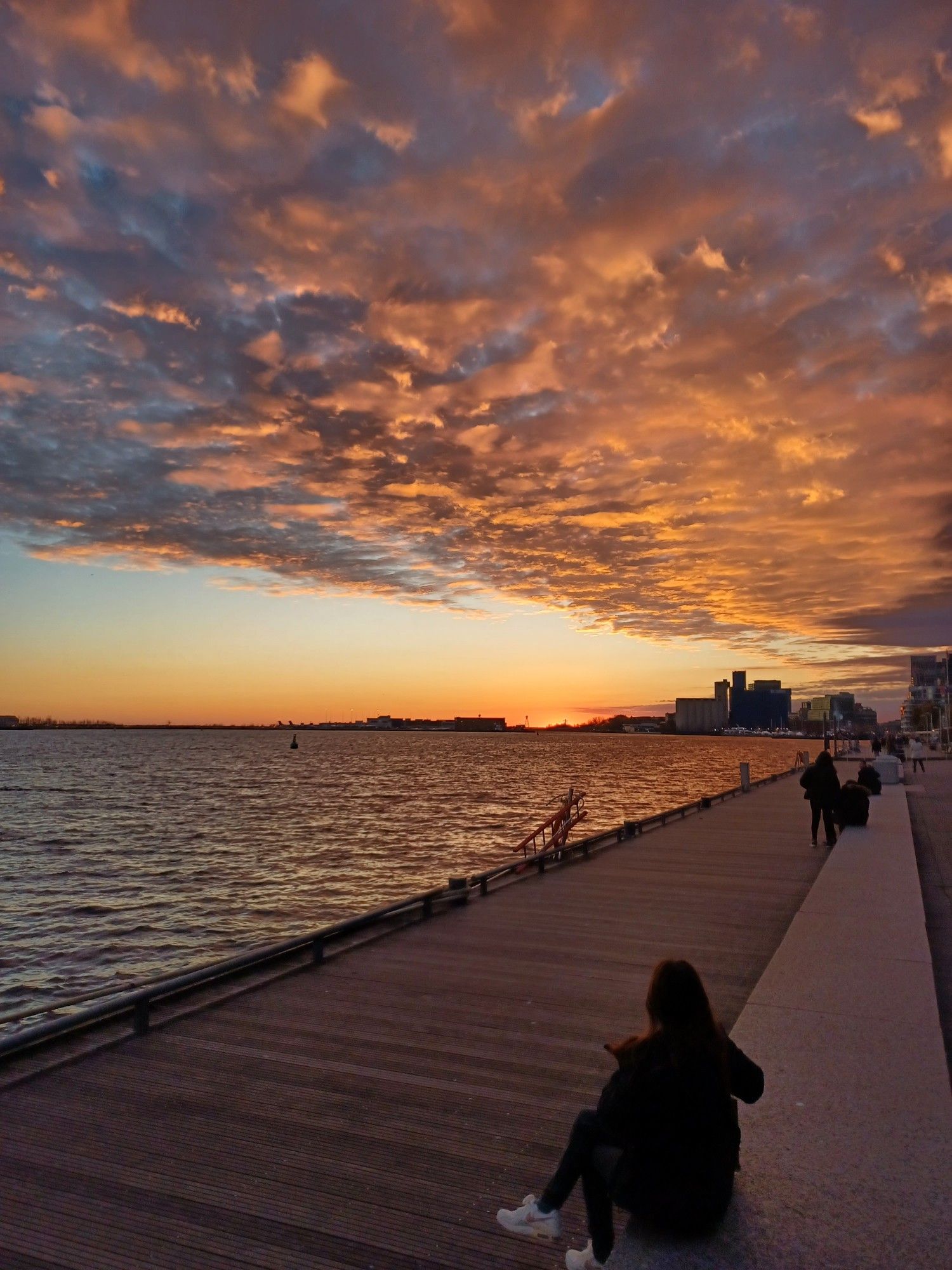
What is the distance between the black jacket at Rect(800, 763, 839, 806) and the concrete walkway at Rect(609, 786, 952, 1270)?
869 centimetres

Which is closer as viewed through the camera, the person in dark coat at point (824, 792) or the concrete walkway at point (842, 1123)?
the concrete walkway at point (842, 1123)

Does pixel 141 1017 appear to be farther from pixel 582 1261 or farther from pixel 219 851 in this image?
pixel 219 851

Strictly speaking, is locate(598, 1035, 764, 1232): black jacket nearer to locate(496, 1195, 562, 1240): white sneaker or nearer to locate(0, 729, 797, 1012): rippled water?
locate(496, 1195, 562, 1240): white sneaker

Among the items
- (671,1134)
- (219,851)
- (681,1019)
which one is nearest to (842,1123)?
(671,1134)

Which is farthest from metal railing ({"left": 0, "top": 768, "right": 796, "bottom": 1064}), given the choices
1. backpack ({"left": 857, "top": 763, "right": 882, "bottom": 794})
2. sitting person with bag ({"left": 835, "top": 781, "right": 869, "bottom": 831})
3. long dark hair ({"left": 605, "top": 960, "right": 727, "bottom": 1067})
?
backpack ({"left": 857, "top": 763, "right": 882, "bottom": 794})

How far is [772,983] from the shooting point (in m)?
7.74

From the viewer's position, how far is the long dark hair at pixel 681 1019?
3.77m

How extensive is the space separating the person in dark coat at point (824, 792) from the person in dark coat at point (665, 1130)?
15.0 metres

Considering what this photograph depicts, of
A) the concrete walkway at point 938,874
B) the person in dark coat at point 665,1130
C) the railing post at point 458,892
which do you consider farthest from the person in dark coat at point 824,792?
the person in dark coat at point 665,1130

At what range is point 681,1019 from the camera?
3.81 m

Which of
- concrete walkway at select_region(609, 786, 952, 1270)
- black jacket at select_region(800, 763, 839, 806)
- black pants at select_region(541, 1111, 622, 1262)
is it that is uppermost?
black jacket at select_region(800, 763, 839, 806)

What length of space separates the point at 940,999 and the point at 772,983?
160cm

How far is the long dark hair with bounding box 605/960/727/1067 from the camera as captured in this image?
3.77 m

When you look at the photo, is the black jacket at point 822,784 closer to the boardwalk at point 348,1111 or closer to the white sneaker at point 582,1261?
the boardwalk at point 348,1111
